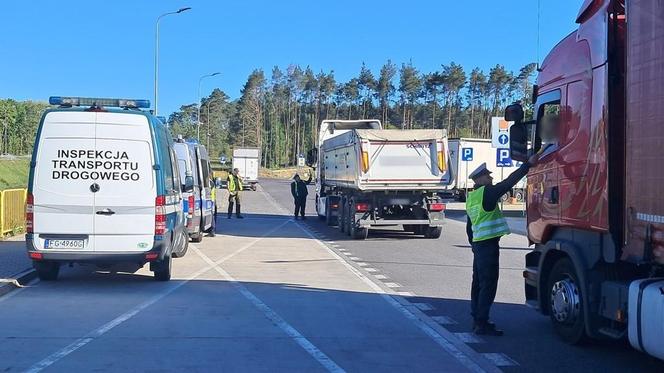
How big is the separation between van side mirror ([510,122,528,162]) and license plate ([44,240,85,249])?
605 cm

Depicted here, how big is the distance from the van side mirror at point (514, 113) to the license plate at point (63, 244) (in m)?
6.11

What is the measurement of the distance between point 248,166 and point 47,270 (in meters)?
48.9

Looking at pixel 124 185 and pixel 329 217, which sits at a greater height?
pixel 124 185

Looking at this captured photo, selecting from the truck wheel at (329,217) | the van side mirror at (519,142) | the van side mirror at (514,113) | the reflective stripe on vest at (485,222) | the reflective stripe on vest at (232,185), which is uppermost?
the van side mirror at (514,113)

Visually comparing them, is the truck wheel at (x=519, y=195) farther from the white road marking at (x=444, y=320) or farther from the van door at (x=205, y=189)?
the white road marking at (x=444, y=320)

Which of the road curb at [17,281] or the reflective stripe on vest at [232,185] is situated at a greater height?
the reflective stripe on vest at [232,185]

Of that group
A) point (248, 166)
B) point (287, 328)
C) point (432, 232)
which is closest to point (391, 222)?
point (432, 232)

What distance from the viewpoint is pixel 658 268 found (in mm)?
5355

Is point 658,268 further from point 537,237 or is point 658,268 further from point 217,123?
point 217,123

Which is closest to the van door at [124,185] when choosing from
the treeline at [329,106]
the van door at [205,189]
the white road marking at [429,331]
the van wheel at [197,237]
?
the white road marking at [429,331]

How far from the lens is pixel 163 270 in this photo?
1074cm

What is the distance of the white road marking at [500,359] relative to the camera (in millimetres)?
6266

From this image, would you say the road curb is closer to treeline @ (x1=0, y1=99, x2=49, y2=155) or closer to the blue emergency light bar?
the blue emergency light bar

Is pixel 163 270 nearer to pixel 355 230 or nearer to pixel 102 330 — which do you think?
pixel 102 330
